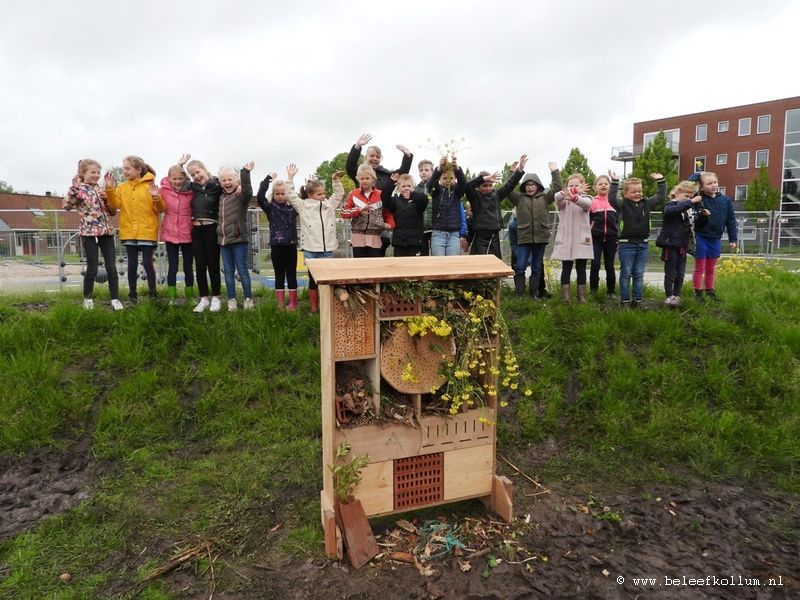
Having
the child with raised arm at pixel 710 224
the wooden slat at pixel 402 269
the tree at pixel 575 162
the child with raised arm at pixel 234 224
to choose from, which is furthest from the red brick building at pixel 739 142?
the wooden slat at pixel 402 269

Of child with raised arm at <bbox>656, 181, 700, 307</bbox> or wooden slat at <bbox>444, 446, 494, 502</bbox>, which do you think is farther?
child with raised arm at <bbox>656, 181, 700, 307</bbox>

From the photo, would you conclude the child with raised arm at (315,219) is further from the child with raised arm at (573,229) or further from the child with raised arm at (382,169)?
the child with raised arm at (573,229)

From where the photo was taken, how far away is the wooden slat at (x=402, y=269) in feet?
11.4

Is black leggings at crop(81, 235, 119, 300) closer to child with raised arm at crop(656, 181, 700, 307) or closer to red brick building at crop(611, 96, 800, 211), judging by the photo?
child with raised arm at crop(656, 181, 700, 307)

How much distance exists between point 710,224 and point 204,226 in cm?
674

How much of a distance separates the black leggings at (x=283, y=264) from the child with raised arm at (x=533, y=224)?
3076 mm

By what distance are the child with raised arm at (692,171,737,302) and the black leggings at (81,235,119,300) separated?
302 inches

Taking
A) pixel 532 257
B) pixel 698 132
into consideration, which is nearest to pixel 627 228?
pixel 532 257

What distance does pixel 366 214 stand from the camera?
6.97m

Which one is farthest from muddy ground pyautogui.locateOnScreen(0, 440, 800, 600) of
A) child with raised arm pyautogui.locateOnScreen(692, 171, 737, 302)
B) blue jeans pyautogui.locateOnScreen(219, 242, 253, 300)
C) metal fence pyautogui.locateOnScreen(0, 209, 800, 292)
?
metal fence pyautogui.locateOnScreen(0, 209, 800, 292)

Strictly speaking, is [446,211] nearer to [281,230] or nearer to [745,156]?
Answer: [281,230]

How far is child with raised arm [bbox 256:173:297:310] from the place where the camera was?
22.3ft

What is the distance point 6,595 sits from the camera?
3277mm

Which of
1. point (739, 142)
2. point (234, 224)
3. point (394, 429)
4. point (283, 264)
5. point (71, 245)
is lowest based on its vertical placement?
point (394, 429)
